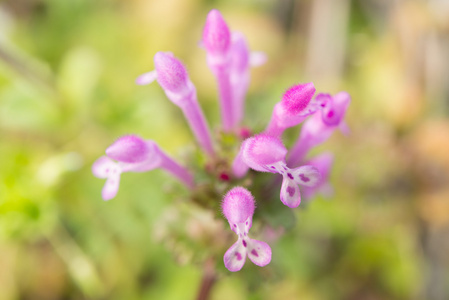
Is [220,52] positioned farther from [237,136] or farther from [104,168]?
[104,168]

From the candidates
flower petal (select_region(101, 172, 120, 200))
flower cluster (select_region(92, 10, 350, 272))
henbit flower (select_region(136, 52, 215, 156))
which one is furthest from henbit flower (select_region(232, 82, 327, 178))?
flower petal (select_region(101, 172, 120, 200))

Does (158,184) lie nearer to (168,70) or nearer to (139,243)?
(139,243)

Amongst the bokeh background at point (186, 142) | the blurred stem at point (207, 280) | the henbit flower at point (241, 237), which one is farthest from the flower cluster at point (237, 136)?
the bokeh background at point (186, 142)

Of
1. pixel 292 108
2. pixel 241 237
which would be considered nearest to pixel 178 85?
pixel 292 108

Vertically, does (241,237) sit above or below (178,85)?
below

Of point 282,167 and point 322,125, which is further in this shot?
point 322,125

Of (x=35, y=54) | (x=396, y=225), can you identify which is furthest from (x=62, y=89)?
→ (x=396, y=225)

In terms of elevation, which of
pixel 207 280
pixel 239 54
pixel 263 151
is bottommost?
pixel 207 280

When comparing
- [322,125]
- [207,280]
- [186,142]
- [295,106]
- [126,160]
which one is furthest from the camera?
[186,142]
